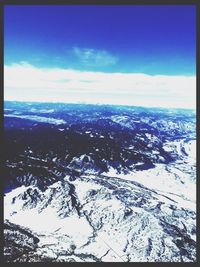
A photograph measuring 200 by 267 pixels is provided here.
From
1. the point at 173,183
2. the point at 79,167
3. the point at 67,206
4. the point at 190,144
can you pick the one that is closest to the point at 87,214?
the point at 67,206

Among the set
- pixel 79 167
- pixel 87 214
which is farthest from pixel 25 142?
pixel 87 214

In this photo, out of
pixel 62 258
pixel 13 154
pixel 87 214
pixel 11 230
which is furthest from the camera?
pixel 13 154

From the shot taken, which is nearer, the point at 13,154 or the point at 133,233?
the point at 133,233

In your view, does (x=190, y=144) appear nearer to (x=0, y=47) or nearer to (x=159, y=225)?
(x=159, y=225)

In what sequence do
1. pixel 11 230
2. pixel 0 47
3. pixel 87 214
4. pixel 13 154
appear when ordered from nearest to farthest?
pixel 0 47 → pixel 11 230 → pixel 87 214 → pixel 13 154

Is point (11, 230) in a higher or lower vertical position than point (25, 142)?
lower

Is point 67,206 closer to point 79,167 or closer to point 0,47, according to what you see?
point 79,167

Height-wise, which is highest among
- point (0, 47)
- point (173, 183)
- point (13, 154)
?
point (0, 47)

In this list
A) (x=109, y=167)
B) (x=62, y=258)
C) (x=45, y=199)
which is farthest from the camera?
(x=109, y=167)

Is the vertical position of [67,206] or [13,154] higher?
[13,154]
